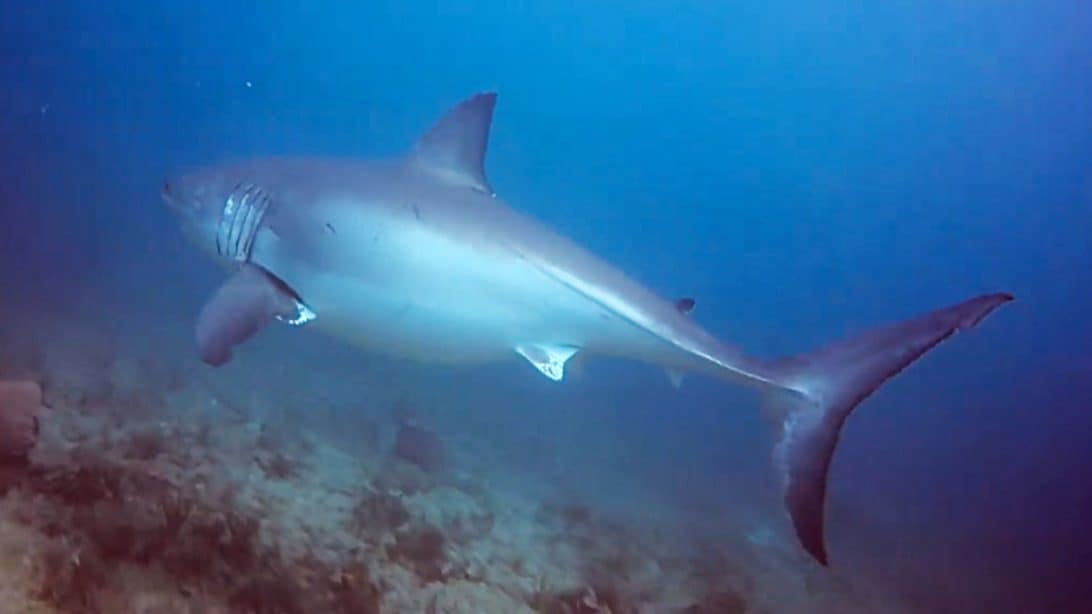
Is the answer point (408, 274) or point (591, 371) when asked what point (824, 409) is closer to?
point (408, 274)

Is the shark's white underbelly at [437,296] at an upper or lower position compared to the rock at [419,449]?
upper

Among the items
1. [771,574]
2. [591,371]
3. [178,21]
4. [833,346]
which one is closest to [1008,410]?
[591,371]

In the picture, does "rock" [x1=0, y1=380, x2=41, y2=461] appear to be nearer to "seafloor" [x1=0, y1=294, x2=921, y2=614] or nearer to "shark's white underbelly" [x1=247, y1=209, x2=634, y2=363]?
"seafloor" [x1=0, y1=294, x2=921, y2=614]

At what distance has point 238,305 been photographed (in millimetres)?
5797

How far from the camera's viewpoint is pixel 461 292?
5871 mm

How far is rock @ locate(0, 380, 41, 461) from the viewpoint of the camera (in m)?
5.36

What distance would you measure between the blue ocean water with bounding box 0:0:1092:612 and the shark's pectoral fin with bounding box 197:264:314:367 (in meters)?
7.06

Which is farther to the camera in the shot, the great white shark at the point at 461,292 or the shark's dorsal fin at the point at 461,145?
the shark's dorsal fin at the point at 461,145

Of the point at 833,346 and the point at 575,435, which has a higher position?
the point at 833,346

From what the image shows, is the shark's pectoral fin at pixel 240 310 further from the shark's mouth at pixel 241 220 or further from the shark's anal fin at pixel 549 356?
the shark's anal fin at pixel 549 356

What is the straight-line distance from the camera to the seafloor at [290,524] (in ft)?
15.0

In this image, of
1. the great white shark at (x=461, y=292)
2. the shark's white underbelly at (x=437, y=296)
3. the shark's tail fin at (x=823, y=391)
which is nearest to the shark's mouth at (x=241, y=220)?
the great white shark at (x=461, y=292)

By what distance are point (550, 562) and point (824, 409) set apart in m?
3.35

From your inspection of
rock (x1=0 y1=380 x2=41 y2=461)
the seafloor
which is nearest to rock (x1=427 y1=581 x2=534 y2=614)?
the seafloor
